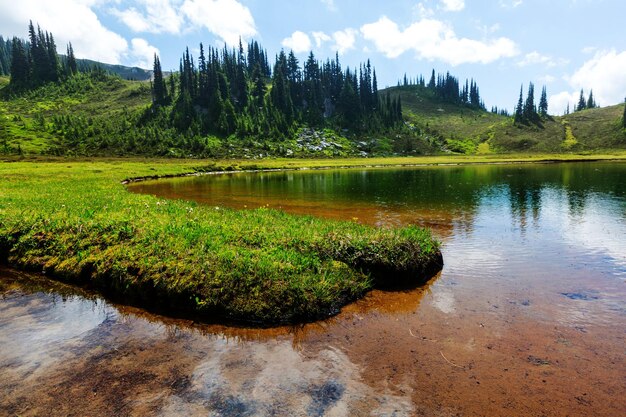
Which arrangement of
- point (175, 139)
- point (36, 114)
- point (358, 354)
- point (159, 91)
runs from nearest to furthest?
point (358, 354)
point (175, 139)
point (36, 114)
point (159, 91)

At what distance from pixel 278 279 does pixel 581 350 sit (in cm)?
788

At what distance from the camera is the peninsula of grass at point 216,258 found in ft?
34.4

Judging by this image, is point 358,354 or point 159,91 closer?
point 358,354

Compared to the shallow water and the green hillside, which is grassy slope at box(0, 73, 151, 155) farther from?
the shallow water

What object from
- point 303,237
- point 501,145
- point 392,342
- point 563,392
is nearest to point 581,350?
point 563,392

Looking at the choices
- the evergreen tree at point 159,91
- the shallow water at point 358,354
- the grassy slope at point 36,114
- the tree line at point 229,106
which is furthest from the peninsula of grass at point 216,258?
the evergreen tree at point 159,91

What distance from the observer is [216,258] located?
11633mm

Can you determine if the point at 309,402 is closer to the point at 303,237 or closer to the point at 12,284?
the point at 303,237

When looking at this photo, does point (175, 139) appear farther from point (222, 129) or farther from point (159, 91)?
point (159, 91)

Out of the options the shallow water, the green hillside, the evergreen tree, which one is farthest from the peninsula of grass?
the evergreen tree

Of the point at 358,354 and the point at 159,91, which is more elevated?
the point at 159,91

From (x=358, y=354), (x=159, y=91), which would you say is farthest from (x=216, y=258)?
(x=159, y=91)

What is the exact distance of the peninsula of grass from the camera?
→ 10.5 meters

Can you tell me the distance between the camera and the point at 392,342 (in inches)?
363
